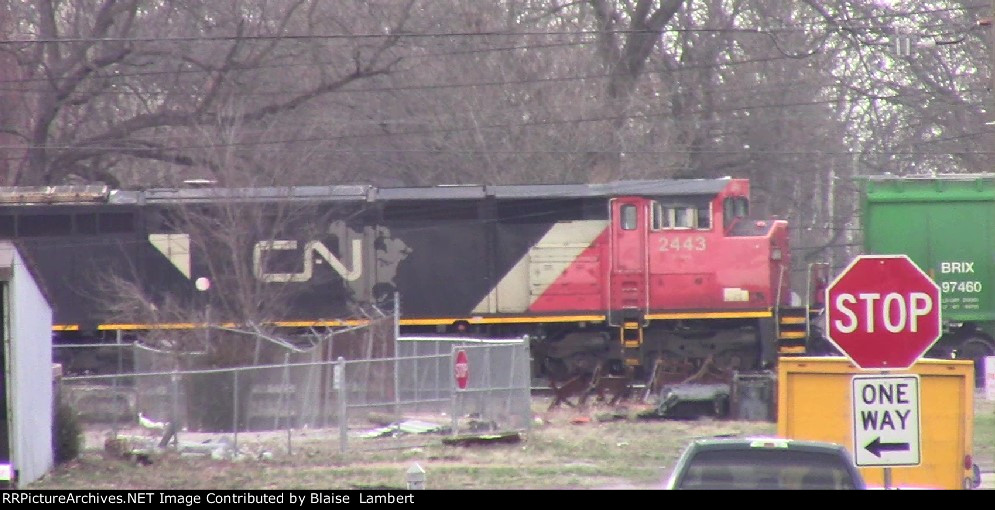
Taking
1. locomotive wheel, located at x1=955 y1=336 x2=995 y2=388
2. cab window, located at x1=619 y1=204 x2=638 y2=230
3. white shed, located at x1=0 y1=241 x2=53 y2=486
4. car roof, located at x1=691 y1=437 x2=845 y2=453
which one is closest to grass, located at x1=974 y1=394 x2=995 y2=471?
locomotive wheel, located at x1=955 y1=336 x2=995 y2=388

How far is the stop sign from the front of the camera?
769 cm

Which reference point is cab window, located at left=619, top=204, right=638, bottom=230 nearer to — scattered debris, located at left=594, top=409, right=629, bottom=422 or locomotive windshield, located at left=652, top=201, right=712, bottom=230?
locomotive windshield, located at left=652, top=201, right=712, bottom=230

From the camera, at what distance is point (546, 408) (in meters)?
21.0

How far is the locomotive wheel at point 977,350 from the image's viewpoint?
23.7 m

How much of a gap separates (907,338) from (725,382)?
46.0 feet

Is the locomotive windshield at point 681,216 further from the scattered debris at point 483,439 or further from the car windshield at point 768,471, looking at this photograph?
the car windshield at point 768,471

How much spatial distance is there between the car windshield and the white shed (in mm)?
8227

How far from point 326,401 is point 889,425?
11.3 meters

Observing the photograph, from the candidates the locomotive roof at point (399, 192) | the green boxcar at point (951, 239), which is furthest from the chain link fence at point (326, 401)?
the green boxcar at point (951, 239)

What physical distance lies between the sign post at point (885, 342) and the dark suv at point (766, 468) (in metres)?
0.19

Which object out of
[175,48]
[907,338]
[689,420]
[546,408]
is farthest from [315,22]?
[907,338]

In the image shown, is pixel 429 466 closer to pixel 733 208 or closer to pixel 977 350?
pixel 733 208
